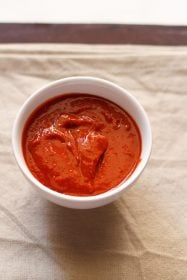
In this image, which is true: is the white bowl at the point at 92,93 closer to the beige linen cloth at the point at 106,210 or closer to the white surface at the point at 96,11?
the beige linen cloth at the point at 106,210

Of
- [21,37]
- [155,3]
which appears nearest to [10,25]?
[21,37]

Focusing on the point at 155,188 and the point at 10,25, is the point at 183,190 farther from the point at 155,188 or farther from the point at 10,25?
the point at 10,25

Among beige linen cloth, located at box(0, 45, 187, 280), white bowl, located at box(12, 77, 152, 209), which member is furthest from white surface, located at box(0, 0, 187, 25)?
white bowl, located at box(12, 77, 152, 209)

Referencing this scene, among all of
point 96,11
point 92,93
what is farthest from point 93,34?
point 92,93

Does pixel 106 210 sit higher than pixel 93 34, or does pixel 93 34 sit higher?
pixel 93 34

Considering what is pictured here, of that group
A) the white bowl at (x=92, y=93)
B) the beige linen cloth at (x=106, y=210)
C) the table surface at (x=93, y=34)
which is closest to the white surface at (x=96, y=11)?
the table surface at (x=93, y=34)

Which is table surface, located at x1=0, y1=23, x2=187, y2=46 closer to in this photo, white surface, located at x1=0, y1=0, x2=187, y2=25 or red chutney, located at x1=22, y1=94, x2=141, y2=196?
white surface, located at x1=0, y1=0, x2=187, y2=25

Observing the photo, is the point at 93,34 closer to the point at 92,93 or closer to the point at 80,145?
the point at 92,93
